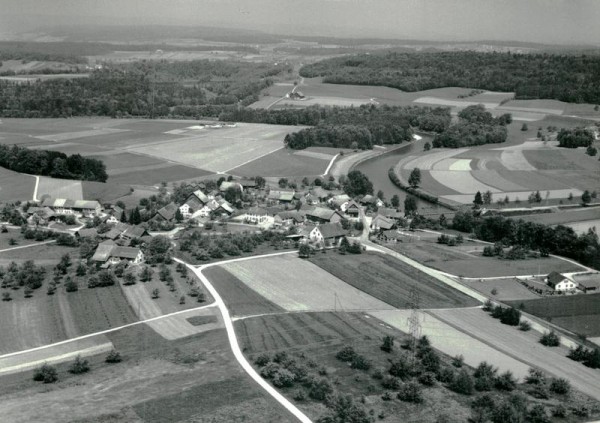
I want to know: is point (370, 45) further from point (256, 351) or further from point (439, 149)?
point (256, 351)

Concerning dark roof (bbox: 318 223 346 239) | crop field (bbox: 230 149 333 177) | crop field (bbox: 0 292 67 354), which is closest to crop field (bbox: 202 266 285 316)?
crop field (bbox: 0 292 67 354)

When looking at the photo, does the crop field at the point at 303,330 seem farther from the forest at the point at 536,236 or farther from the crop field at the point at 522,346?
the forest at the point at 536,236

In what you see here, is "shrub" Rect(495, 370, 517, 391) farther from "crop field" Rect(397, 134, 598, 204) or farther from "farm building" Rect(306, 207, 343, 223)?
"crop field" Rect(397, 134, 598, 204)

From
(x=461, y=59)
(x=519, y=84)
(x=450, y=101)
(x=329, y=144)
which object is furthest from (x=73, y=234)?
(x=461, y=59)

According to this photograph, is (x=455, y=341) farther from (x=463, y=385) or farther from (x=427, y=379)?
(x=463, y=385)

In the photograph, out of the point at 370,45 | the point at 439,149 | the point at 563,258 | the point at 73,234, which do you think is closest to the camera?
the point at 563,258

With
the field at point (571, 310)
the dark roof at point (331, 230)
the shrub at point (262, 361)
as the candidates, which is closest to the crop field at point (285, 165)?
the dark roof at point (331, 230)
